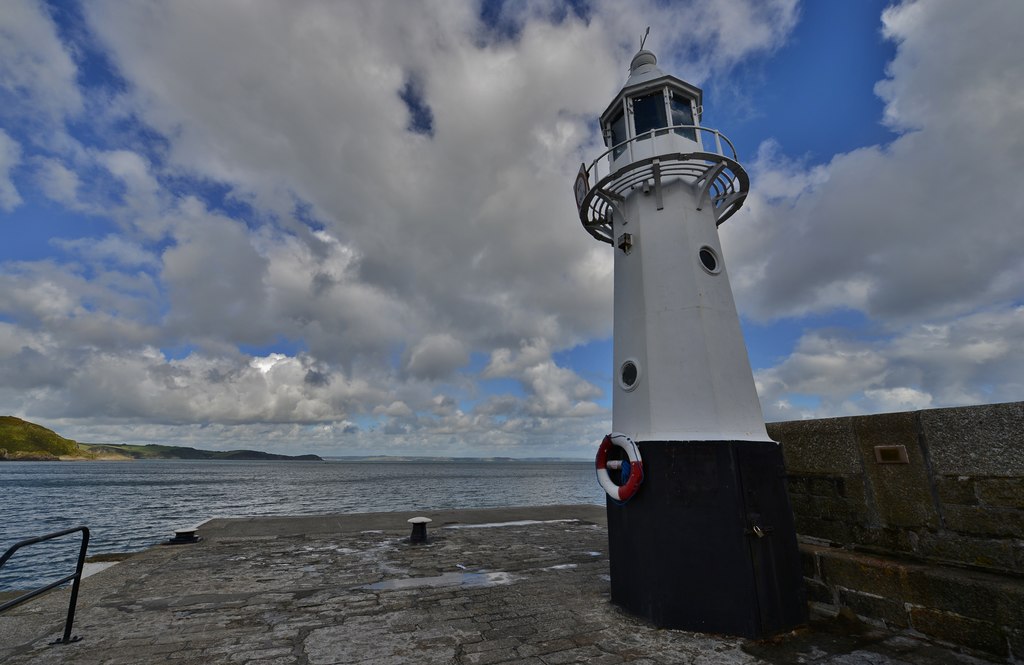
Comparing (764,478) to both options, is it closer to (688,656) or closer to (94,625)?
(688,656)

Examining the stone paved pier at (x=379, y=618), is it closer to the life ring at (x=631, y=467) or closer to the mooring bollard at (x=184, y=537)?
the mooring bollard at (x=184, y=537)

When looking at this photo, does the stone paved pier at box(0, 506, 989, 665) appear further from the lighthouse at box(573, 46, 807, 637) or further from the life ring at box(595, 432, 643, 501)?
the life ring at box(595, 432, 643, 501)

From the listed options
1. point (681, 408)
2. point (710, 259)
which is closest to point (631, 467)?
point (681, 408)

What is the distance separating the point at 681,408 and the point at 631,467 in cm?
111

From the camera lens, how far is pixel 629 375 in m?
7.14

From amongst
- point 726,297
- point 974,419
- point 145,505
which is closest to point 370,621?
point 726,297

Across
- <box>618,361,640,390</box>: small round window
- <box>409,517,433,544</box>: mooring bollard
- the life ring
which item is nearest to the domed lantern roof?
<box>618,361,640,390</box>: small round window

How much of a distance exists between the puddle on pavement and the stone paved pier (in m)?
0.03

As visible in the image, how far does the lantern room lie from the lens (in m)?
7.64

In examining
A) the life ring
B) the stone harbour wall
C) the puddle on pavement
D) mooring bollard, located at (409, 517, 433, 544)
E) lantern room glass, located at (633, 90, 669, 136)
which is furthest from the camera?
mooring bollard, located at (409, 517, 433, 544)

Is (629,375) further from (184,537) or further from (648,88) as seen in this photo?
(184,537)

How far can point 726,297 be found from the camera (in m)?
7.02

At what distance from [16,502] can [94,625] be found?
54.7 metres

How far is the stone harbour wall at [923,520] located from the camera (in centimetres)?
461
